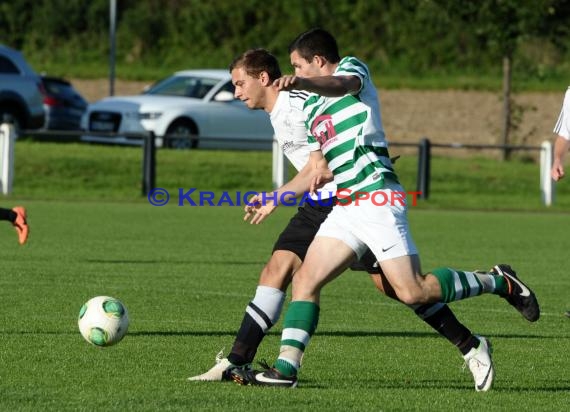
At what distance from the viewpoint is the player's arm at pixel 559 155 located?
400 inches

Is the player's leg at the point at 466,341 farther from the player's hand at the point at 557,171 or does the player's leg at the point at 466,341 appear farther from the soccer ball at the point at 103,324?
the player's hand at the point at 557,171

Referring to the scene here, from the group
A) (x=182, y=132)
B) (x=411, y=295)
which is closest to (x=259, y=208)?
(x=411, y=295)

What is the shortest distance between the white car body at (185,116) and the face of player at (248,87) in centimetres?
1864

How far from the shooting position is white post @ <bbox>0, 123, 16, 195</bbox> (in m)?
24.2

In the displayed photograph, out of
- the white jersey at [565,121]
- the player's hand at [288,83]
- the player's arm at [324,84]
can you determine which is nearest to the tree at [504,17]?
the white jersey at [565,121]

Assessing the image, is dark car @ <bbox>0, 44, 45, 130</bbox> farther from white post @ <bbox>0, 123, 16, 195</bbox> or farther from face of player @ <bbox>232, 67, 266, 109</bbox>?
face of player @ <bbox>232, 67, 266, 109</bbox>

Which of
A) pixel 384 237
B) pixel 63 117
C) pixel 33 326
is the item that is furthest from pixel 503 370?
pixel 63 117

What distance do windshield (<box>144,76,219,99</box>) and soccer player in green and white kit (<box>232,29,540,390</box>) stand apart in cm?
2139

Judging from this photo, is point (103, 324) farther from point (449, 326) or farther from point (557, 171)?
point (557, 171)

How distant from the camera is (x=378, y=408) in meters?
6.96

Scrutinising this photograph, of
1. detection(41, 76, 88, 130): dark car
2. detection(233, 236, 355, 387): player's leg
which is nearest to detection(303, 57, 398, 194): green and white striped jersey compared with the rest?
detection(233, 236, 355, 387): player's leg

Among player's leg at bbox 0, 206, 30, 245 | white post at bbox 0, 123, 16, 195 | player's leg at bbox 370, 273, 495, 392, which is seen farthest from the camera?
white post at bbox 0, 123, 16, 195

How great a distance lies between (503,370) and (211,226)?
12094 mm

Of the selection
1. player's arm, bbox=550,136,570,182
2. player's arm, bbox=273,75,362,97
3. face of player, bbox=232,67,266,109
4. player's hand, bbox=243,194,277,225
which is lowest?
player's hand, bbox=243,194,277,225
